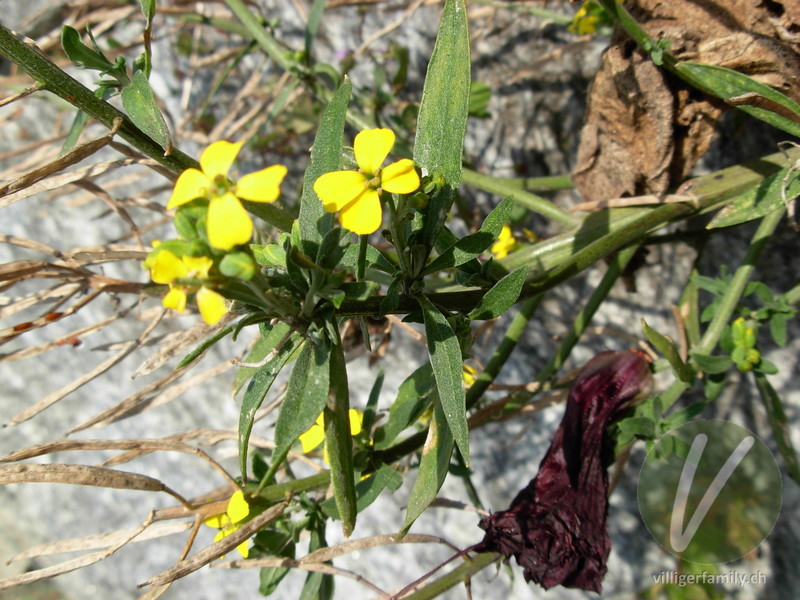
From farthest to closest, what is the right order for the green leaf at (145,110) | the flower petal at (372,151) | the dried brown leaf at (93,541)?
the dried brown leaf at (93,541)
the green leaf at (145,110)
the flower petal at (372,151)

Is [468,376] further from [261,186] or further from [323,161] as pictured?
[261,186]

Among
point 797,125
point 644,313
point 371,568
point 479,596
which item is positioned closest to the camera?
point 797,125

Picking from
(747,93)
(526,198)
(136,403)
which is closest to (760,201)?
(747,93)

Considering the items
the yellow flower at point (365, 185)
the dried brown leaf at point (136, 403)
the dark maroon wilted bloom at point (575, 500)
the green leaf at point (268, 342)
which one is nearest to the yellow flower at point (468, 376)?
the dark maroon wilted bloom at point (575, 500)

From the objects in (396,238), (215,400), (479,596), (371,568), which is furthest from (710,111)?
(215,400)

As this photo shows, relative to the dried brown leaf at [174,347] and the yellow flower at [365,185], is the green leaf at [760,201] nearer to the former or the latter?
the yellow flower at [365,185]

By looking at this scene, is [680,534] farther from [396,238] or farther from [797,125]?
[396,238]

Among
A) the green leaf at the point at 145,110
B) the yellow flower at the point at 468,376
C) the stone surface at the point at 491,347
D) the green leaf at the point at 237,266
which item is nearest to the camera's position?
the green leaf at the point at 237,266
